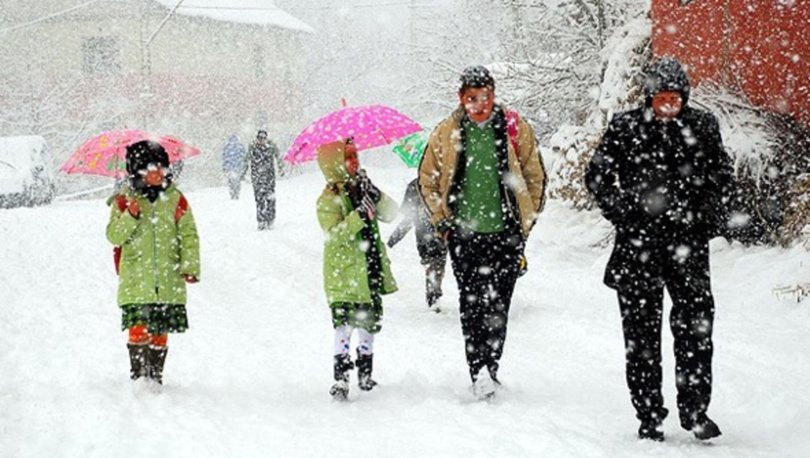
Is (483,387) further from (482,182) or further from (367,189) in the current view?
(367,189)

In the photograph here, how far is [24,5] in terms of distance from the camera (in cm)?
4222

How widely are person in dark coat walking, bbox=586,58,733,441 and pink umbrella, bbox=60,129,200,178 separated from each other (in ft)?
12.0

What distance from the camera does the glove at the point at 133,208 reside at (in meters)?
6.02

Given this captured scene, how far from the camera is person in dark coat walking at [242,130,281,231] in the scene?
17031 millimetres

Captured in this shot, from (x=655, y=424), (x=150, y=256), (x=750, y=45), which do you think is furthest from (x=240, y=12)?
(x=655, y=424)

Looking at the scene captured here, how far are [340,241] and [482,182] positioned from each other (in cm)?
100

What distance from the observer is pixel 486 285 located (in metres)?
5.60

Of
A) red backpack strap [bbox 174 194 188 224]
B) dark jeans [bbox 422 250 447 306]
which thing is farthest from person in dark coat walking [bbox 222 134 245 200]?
red backpack strap [bbox 174 194 188 224]

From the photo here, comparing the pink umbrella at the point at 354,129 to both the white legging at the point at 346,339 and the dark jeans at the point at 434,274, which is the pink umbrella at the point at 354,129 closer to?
the white legging at the point at 346,339

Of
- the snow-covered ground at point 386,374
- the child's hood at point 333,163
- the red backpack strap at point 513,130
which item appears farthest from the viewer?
the child's hood at point 333,163

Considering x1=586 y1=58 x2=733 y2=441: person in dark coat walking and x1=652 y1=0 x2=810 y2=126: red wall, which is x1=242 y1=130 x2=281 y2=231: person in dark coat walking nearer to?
x1=652 y1=0 x2=810 y2=126: red wall

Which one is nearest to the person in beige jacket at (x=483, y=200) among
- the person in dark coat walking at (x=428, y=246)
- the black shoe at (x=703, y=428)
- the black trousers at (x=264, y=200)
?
the black shoe at (x=703, y=428)

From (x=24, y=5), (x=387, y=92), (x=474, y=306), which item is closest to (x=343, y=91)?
(x=387, y=92)

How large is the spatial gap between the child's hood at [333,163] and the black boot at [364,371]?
1137mm
